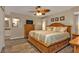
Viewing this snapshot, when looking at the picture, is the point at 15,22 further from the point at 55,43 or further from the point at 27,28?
the point at 55,43

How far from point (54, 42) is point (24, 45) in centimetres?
55

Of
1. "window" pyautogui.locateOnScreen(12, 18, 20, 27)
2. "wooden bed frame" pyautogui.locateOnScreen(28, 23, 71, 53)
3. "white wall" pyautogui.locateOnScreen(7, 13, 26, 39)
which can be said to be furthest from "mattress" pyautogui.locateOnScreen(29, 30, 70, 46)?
"window" pyautogui.locateOnScreen(12, 18, 20, 27)

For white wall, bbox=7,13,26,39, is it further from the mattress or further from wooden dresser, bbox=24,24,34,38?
the mattress

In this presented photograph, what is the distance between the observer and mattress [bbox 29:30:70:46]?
149cm

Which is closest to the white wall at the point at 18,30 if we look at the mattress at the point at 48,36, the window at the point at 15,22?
the window at the point at 15,22

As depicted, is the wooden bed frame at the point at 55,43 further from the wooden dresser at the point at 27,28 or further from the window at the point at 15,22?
the window at the point at 15,22

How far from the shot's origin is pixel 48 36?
166 cm

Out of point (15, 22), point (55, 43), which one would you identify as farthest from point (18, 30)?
point (55, 43)

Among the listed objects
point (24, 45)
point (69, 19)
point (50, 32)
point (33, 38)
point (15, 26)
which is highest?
point (69, 19)

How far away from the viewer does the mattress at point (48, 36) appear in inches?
58.8
